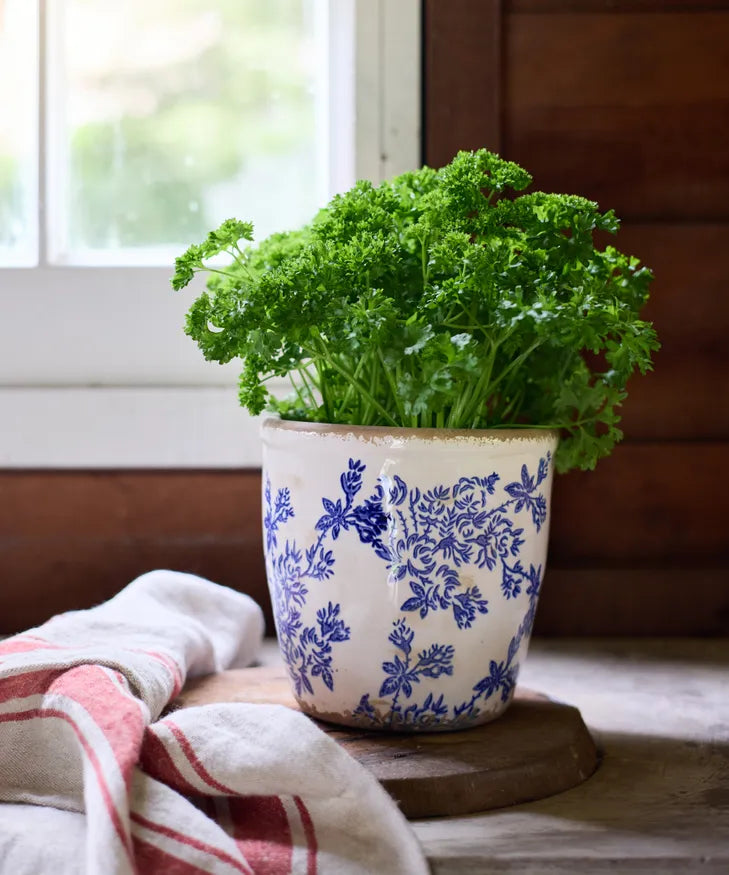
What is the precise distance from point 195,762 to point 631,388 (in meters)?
0.67

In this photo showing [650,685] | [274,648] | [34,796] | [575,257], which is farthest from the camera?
[274,648]

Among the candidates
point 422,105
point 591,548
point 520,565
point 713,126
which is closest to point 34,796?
point 520,565

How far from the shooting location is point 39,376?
43.5 inches

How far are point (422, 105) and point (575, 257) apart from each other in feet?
1.40

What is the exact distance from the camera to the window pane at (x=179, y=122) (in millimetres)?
1131

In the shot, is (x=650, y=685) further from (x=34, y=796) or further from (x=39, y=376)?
(x=39, y=376)

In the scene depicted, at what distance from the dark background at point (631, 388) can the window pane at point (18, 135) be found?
27cm

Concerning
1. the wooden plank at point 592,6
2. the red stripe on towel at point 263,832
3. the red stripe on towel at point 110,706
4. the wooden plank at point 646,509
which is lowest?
the red stripe on towel at point 263,832

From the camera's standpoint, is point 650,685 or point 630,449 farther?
point 630,449

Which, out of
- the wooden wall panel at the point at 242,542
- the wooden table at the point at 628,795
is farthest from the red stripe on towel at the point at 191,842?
the wooden wall panel at the point at 242,542

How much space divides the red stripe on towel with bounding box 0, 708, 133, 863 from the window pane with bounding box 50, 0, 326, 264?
2.00 ft

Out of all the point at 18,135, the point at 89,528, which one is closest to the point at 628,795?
the point at 89,528

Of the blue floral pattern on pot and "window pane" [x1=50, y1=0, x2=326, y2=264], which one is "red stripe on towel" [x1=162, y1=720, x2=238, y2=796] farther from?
"window pane" [x1=50, y1=0, x2=326, y2=264]

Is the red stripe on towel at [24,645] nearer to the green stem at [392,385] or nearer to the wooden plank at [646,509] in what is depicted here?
the green stem at [392,385]
